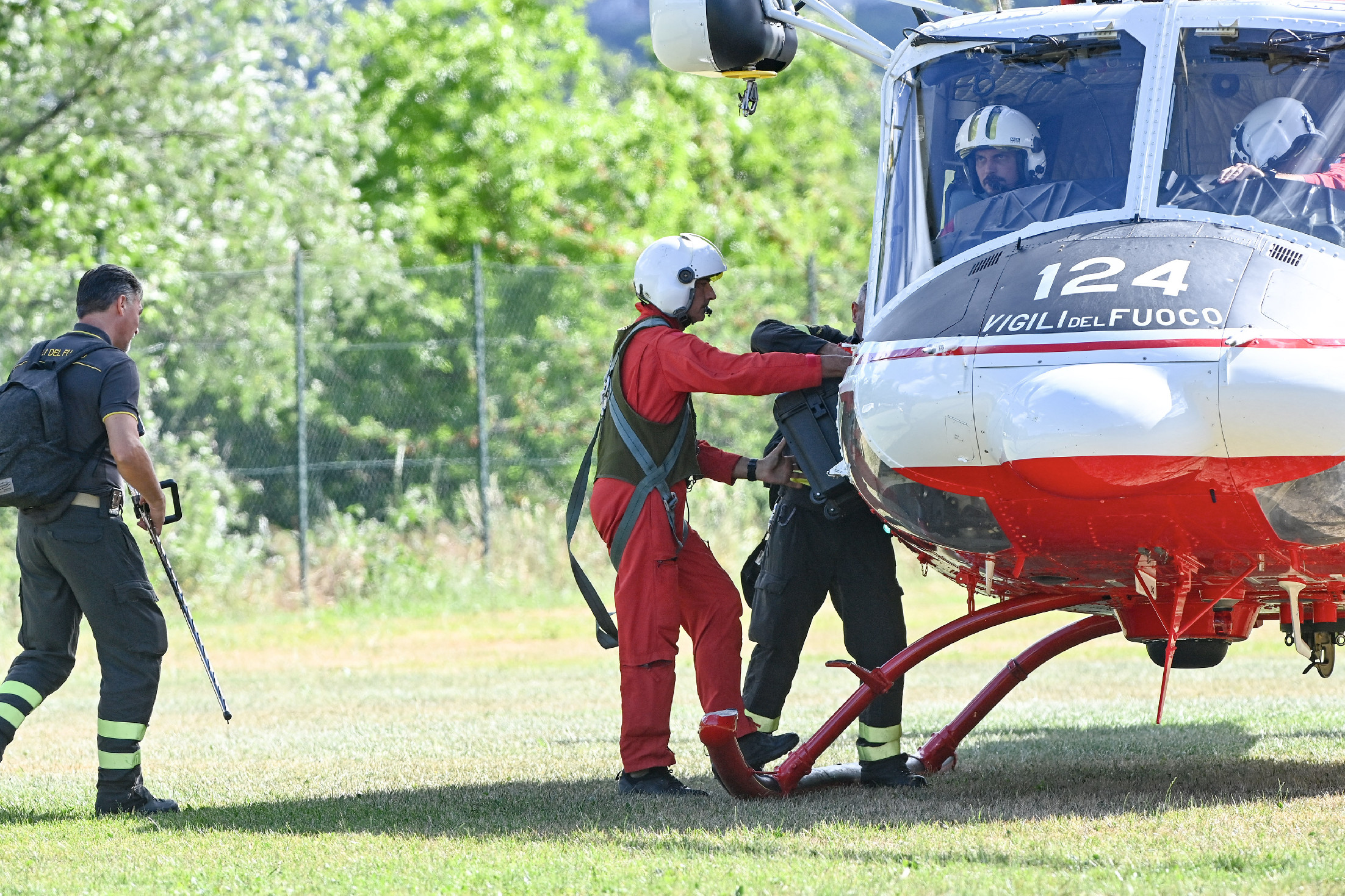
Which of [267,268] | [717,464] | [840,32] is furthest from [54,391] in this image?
[267,268]

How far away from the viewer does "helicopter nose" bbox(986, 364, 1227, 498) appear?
468 cm

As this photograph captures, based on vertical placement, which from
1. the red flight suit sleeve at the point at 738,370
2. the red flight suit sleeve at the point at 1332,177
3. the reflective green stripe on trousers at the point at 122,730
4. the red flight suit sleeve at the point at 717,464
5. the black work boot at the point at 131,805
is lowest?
the black work boot at the point at 131,805

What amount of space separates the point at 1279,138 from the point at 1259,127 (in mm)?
78

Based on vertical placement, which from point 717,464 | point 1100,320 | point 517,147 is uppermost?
point 517,147

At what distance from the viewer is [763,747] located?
705 centimetres

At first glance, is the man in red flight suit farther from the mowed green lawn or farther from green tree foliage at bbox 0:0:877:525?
green tree foliage at bbox 0:0:877:525

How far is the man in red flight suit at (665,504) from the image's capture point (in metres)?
6.41

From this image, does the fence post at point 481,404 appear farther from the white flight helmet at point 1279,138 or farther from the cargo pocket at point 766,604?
the white flight helmet at point 1279,138

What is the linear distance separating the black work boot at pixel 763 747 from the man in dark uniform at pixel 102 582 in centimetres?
233

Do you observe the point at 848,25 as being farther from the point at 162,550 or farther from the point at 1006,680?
the point at 162,550

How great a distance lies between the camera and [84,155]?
1809cm

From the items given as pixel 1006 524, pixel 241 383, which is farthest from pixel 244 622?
pixel 1006 524

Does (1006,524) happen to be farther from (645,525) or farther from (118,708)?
(118,708)

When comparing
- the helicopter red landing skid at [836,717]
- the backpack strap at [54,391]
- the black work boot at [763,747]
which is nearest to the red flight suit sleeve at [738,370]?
the helicopter red landing skid at [836,717]
